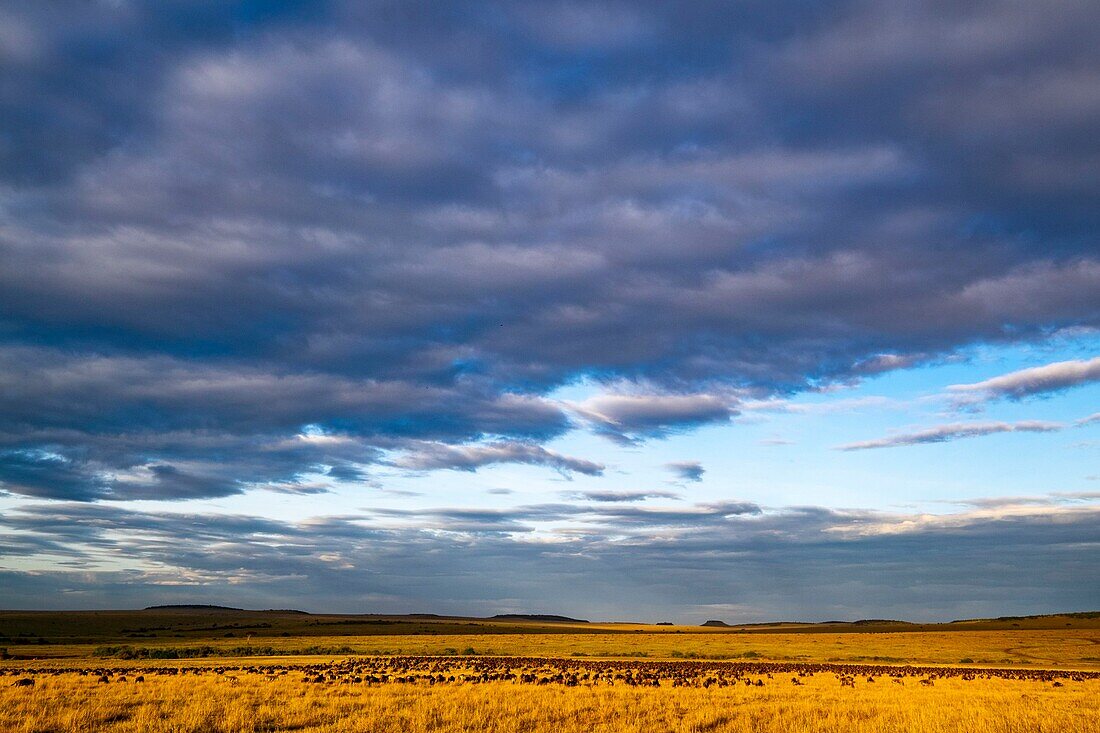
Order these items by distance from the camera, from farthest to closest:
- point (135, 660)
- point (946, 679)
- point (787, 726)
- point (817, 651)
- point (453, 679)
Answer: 1. point (817, 651)
2. point (135, 660)
3. point (946, 679)
4. point (453, 679)
5. point (787, 726)

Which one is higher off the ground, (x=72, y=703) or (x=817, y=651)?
(x=72, y=703)

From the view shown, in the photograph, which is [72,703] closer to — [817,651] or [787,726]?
[787,726]

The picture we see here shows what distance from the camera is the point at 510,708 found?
80.7 ft

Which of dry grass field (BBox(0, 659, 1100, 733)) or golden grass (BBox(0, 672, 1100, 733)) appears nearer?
golden grass (BBox(0, 672, 1100, 733))

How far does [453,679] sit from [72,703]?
703 inches

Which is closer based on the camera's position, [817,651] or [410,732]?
[410,732]

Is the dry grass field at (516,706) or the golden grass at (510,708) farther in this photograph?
the dry grass field at (516,706)

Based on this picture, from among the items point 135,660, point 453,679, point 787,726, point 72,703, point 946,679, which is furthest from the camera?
point 135,660

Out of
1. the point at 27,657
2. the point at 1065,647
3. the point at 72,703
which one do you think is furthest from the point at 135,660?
the point at 1065,647

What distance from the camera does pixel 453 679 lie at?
38.1 metres

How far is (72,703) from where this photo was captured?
80.9 ft

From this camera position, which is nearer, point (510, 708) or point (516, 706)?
point (510, 708)

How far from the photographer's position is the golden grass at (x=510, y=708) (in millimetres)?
21297

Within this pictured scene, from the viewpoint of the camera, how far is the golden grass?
69.9 ft
